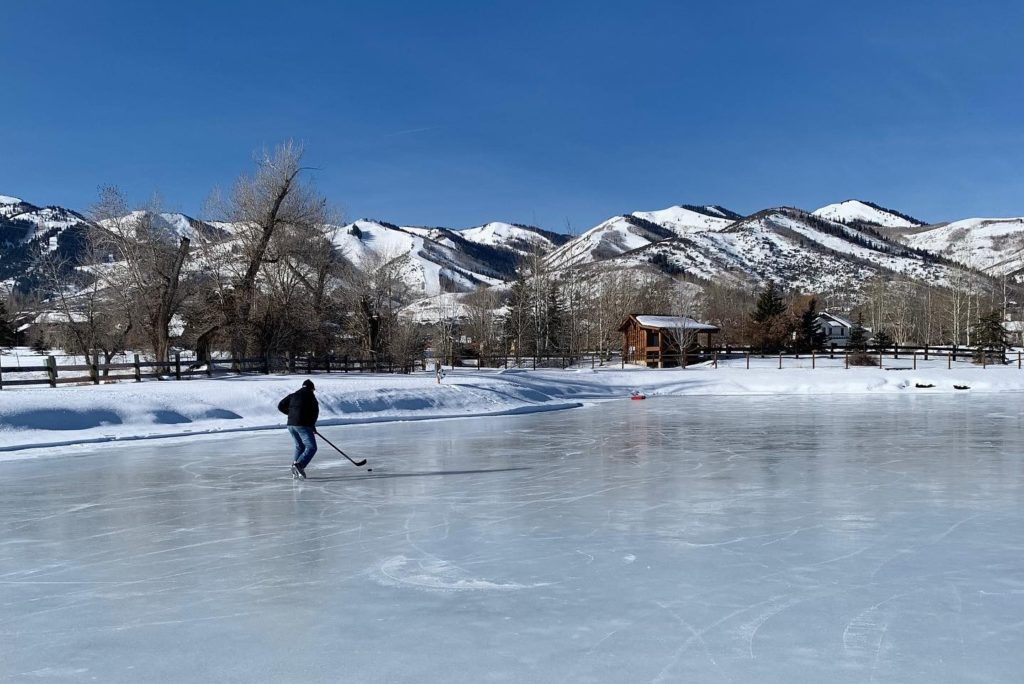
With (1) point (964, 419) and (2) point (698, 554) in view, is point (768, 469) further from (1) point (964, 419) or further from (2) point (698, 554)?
(1) point (964, 419)

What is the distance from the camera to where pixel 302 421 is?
11.8m

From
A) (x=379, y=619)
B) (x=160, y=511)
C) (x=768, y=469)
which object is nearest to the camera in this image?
(x=379, y=619)

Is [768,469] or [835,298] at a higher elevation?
[835,298]

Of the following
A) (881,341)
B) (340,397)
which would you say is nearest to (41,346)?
(340,397)

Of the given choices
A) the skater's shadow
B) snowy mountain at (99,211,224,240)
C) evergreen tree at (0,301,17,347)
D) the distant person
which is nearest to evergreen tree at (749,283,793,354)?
snowy mountain at (99,211,224,240)

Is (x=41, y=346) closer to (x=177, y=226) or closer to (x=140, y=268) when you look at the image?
(x=177, y=226)

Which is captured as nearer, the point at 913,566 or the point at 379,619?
the point at 379,619

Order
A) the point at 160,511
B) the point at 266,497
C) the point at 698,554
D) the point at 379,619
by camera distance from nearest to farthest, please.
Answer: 1. the point at 379,619
2. the point at 698,554
3. the point at 160,511
4. the point at 266,497

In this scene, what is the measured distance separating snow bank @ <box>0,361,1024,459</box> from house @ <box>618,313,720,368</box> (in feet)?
52.5

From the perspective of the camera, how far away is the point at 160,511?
965cm

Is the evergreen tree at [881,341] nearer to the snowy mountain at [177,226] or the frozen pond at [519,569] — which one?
the snowy mountain at [177,226]

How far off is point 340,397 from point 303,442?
11.7m

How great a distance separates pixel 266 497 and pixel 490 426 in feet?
34.8

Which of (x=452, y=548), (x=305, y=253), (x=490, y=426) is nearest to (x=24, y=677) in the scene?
(x=452, y=548)
